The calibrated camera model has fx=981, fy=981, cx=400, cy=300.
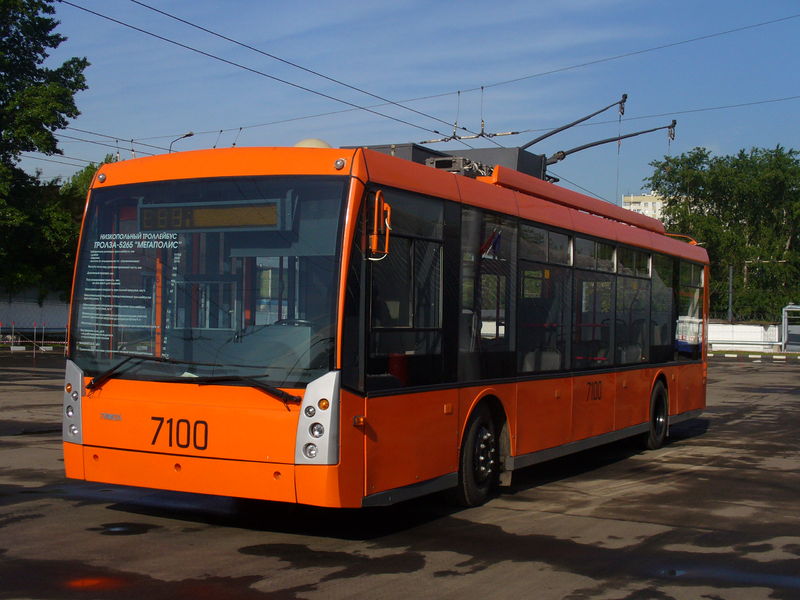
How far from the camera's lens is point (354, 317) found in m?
7.14

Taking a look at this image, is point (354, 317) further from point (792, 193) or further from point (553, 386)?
point (792, 193)

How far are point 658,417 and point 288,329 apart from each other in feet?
29.9

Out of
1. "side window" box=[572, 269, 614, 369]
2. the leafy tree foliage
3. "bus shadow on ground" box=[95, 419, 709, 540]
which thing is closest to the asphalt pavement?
"bus shadow on ground" box=[95, 419, 709, 540]

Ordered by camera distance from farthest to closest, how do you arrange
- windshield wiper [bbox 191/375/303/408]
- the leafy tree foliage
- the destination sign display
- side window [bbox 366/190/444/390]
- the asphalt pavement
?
the leafy tree foliage < side window [bbox 366/190/444/390] < the destination sign display < windshield wiper [bbox 191/375/303/408] < the asphalt pavement

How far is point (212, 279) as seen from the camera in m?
7.44

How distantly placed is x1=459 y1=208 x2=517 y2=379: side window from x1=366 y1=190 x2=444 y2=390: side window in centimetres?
54

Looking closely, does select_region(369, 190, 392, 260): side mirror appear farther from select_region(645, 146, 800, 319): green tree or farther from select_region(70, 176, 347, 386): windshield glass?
select_region(645, 146, 800, 319): green tree

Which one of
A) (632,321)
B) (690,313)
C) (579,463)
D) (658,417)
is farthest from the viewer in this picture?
(690,313)

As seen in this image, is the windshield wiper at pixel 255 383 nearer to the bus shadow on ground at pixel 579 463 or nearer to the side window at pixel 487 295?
the side window at pixel 487 295

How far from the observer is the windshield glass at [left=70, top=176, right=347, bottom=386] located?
23.4ft

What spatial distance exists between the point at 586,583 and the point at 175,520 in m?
3.57

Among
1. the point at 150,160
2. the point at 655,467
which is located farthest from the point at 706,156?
the point at 150,160

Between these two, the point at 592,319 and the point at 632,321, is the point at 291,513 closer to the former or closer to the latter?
the point at 592,319

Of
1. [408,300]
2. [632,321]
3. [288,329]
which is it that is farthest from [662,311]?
[288,329]
